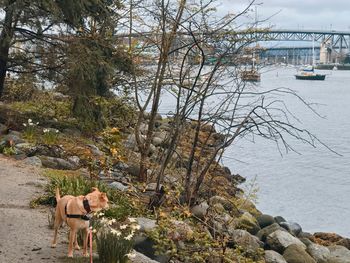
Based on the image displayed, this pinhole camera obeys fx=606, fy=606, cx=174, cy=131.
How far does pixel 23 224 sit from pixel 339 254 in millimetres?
8087

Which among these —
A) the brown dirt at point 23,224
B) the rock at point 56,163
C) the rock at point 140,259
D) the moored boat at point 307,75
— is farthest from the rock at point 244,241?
the moored boat at point 307,75

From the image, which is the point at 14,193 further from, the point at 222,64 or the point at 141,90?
the point at 141,90

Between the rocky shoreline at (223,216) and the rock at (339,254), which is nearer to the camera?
the rocky shoreline at (223,216)

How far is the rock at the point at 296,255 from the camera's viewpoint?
11.5 meters

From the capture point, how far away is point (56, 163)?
12.4 meters

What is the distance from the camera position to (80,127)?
56.0 feet

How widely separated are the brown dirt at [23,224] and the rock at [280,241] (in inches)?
194

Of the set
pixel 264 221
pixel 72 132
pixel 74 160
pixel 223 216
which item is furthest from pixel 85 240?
pixel 72 132

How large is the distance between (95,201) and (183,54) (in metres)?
6.84

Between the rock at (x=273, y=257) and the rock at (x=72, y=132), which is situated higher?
the rock at (x=72, y=132)

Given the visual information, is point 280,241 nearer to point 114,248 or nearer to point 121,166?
point 121,166

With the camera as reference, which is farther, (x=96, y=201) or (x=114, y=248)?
(x=114, y=248)

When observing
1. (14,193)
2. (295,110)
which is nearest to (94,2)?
(14,193)

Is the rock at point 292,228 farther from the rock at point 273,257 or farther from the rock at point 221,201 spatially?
the rock at point 273,257
